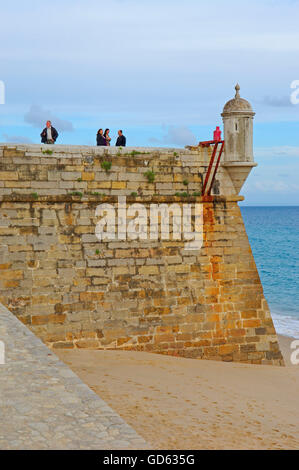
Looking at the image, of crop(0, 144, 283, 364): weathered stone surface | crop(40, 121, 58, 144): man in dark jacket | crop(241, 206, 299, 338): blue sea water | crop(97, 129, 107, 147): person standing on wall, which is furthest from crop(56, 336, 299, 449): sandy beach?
crop(241, 206, 299, 338): blue sea water

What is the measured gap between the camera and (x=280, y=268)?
168ft

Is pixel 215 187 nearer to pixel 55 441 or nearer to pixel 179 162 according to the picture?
pixel 179 162

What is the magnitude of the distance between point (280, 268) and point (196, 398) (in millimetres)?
42554

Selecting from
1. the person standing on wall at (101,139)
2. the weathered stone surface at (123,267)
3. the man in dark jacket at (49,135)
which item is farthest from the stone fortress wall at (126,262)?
the person standing on wall at (101,139)

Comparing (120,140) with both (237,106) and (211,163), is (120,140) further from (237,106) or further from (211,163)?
(237,106)

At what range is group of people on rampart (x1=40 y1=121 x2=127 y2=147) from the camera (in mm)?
13562

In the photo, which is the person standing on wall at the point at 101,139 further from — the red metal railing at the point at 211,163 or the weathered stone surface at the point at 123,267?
the red metal railing at the point at 211,163

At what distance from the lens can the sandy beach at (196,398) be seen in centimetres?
769

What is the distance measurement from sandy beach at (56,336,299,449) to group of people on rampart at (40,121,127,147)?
4.68 meters

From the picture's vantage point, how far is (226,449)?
7195 mm

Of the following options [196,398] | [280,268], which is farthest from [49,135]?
[280,268]

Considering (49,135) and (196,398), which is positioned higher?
(49,135)

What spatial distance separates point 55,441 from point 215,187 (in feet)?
30.9

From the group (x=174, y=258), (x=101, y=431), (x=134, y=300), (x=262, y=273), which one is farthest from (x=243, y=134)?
(x=262, y=273)
